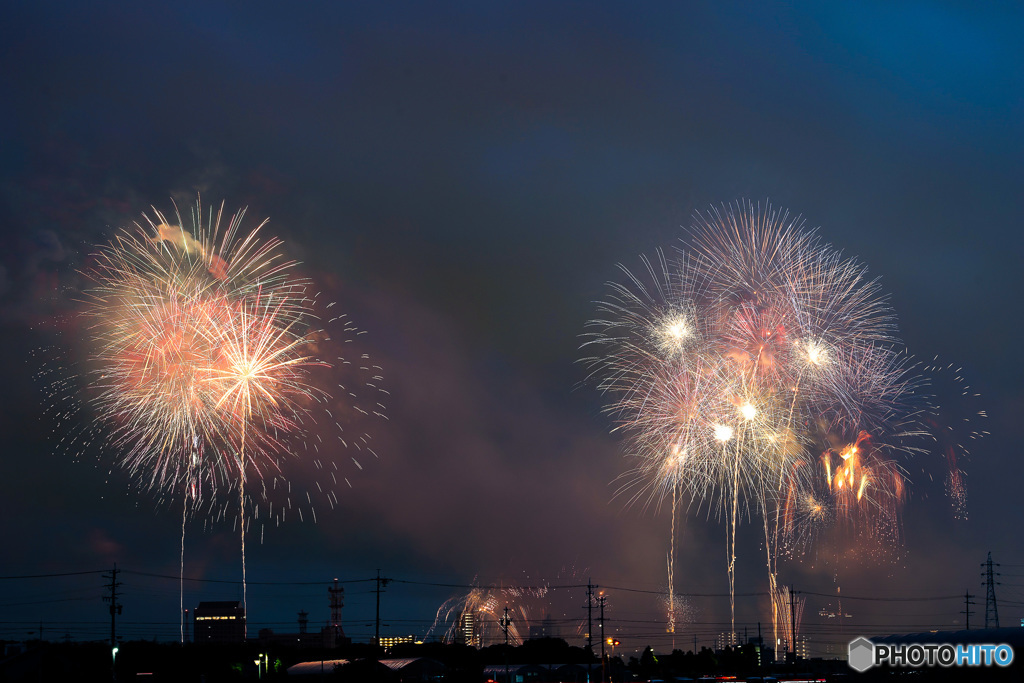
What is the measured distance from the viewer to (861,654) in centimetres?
7175

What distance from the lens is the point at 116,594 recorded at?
108312mm

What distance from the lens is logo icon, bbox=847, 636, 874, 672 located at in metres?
70.9

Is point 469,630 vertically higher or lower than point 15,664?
lower

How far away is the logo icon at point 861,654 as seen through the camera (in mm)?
70938

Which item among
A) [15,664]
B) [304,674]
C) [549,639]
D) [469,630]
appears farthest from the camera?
[469,630]

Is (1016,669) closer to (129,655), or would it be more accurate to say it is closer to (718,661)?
(718,661)

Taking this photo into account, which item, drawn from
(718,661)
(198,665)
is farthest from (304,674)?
(718,661)

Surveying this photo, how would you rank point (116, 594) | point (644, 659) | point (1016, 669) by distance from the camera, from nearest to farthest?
point (1016, 669) < point (116, 594) < point (644, 659)

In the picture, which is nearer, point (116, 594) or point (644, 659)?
point (116, 594)

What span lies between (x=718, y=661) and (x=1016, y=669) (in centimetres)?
8907

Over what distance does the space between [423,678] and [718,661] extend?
54.3 meters

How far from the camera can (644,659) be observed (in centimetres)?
14275

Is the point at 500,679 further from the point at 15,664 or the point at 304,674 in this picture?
the point at 15,664

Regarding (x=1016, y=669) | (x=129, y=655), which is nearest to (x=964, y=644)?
(x=1016, y=669)
